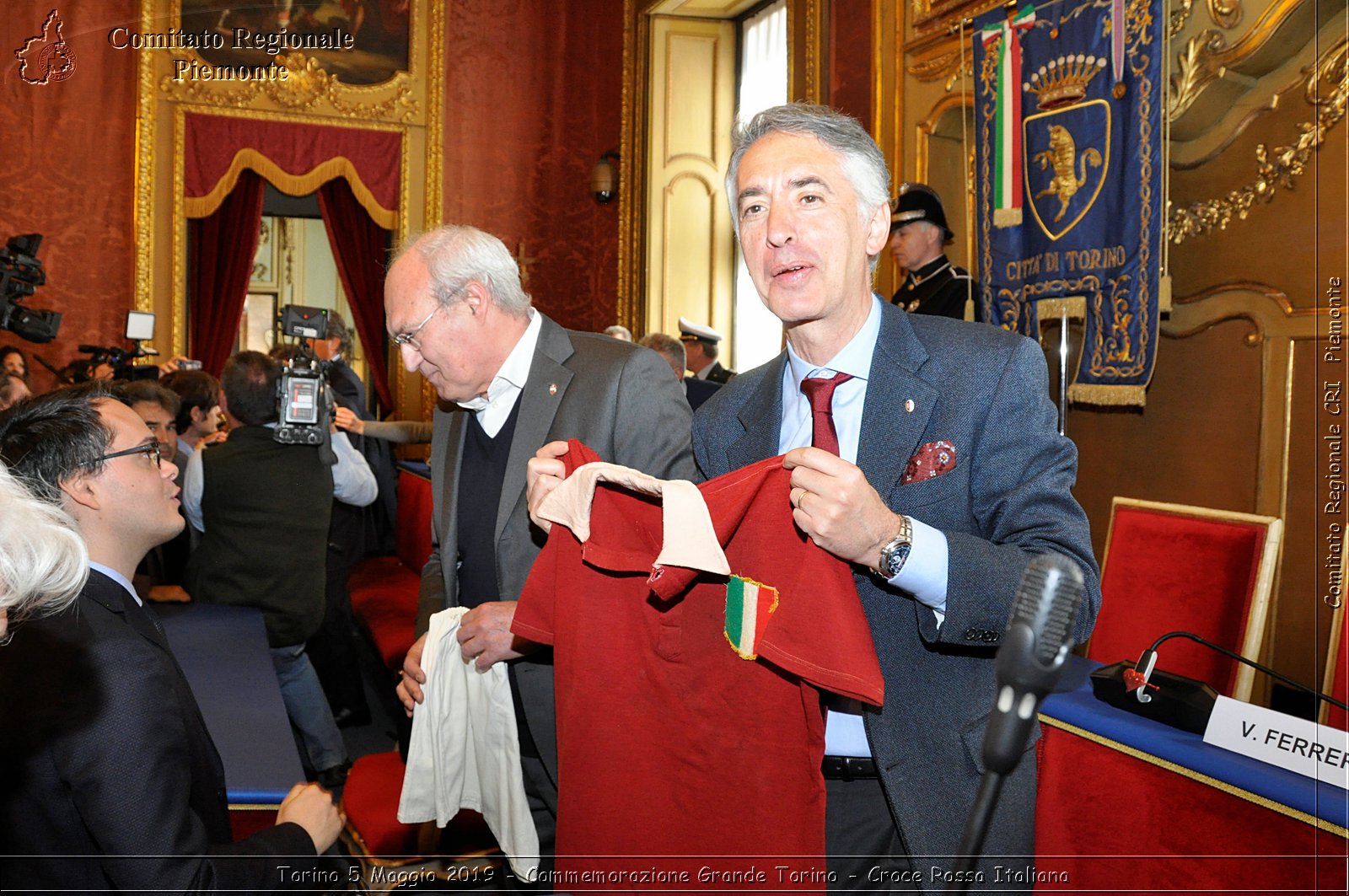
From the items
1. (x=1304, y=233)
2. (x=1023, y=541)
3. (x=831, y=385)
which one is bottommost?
(x=1023, y=541)

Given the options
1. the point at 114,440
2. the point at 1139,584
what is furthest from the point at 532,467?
the point at 1139,584

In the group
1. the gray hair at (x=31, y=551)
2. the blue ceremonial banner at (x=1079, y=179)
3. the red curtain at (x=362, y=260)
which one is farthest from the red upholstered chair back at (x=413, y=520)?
the gray hair at (x=31, y=551)

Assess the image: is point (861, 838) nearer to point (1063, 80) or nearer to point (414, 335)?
point (414, 335)

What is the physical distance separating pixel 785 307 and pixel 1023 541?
0.45m

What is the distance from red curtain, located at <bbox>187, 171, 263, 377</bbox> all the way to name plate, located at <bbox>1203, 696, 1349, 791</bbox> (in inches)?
346

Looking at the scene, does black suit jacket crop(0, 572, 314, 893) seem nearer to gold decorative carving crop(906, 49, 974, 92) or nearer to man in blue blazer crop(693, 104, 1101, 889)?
man in blue blazer crop(693, 104, 1101, 889)

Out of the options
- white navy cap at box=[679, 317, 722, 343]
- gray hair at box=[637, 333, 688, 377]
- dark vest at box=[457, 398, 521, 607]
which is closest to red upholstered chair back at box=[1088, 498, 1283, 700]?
dark vest at box=[457, 398, 521, 607]

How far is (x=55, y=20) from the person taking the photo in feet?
26.9

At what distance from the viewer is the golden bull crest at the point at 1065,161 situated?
4.02 m

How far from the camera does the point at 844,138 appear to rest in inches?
57.9

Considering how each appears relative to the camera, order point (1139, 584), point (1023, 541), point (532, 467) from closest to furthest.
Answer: point (1023, 541) < point (532, 467) < point (1139, 584)

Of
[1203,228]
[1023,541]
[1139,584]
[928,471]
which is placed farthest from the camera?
[1203,228]

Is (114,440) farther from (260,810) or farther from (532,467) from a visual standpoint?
(532,467)

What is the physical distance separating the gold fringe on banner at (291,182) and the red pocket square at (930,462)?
836 cm
